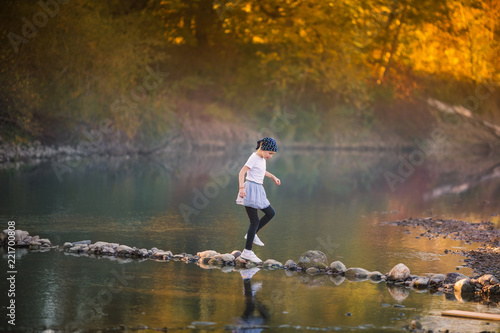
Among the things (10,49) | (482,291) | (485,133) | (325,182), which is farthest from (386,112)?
(482,291)

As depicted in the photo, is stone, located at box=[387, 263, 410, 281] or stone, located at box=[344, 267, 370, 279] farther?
stone, located at box=[344, 267, 370, 279]

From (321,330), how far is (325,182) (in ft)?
59.6

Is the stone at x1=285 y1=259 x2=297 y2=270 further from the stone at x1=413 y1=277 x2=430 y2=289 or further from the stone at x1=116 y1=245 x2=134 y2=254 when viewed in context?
the stone at x1=116 y1=245 x2=134 y2=254

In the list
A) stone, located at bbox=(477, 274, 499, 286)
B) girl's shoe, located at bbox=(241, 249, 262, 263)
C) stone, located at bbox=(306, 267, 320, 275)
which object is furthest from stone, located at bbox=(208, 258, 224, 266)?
stone, located at bbox=(477, 274, 499, 286)

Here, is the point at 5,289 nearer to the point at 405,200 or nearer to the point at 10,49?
the point at 405,200

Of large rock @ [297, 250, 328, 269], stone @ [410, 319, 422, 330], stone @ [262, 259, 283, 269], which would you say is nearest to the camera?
stone @ [410, 319, 422, 330]

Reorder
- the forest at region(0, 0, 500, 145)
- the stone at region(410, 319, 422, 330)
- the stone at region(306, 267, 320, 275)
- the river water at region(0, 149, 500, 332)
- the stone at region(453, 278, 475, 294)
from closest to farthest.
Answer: the stone at region(410, 319, 422, 330) < the river water at region(0, 149, 500, 332) < the stone at region(453, 278, 475, 294) < the stone at region(306, 267, 320, 275) < the forest at region(0, 0, 500, 145)

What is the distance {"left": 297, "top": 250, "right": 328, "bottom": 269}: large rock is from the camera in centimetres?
1009

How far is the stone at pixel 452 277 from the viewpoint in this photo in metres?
9.38

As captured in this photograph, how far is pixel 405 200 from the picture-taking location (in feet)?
67.5

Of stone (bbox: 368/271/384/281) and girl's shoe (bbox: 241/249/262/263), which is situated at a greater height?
girl's shoe (bbox: 241/249/262/263)

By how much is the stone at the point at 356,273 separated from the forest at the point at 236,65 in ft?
64.1

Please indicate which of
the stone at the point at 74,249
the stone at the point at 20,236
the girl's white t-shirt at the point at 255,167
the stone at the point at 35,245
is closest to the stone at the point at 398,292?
the girl's white t-shirt at the point at 255,167

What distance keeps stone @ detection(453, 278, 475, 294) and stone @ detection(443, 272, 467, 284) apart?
0.36 metres
